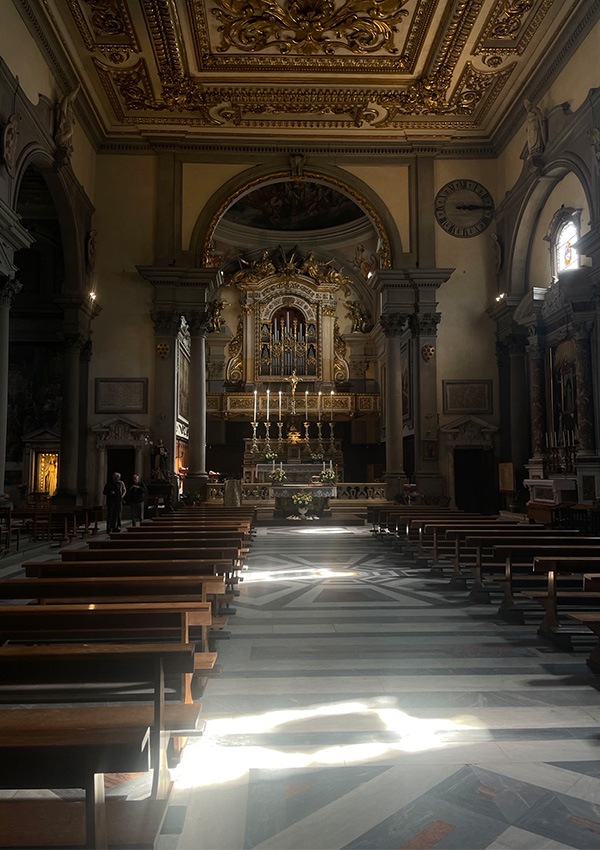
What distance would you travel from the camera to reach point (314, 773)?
314cm

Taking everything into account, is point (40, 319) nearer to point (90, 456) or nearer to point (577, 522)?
point (90, 456)

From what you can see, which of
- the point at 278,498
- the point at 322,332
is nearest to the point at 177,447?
the point at 278,498

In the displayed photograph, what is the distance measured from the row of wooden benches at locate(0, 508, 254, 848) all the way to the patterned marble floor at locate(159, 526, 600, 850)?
1.10ft

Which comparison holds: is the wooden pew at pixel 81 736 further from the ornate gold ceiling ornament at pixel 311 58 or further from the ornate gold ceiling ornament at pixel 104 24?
the ornate gold ceiling ornament at pixel 311 58

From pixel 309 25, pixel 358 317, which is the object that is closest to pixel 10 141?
pixel 309 25

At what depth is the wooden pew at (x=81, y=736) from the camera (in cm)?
177

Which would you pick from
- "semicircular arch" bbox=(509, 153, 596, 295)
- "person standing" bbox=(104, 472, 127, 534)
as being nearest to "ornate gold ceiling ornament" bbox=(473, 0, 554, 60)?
"semicircular arch" bbox=(509, 153, 596, 295)

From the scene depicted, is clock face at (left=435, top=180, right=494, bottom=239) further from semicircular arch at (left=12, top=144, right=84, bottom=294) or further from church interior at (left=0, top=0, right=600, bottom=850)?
semicircular arch at (left=12, top=144, right=84, bottom=294)

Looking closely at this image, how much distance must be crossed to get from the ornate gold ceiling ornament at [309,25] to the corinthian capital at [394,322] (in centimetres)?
685

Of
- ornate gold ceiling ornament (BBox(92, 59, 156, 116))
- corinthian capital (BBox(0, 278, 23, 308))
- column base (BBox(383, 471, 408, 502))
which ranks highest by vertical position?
ornate gold ceiling ornament (BBox(92, 59, 156, 116))

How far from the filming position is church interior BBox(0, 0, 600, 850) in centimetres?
293

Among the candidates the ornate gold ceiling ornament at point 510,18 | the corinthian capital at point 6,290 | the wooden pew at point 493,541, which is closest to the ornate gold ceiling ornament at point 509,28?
the ornate gold ceiling ornament at point 510,18

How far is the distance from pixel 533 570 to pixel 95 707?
165 inches

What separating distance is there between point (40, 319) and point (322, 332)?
1278cm
